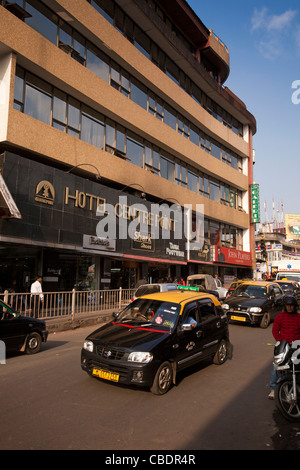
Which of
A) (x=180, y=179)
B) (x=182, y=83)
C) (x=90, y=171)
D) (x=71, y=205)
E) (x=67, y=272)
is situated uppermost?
(x=182, y=83)

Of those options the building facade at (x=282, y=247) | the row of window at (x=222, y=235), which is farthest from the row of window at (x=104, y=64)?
the building facade at (x=282, y=247)

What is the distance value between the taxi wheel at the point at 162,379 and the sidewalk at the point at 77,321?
6637 mm

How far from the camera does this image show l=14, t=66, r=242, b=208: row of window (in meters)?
15.9

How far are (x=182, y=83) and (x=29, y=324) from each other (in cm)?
2555

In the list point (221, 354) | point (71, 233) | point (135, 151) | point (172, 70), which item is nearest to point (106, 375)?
point (221, 354)

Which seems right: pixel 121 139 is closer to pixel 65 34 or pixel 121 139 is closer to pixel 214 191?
pixel 65 34

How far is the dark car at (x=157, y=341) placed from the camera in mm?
5648

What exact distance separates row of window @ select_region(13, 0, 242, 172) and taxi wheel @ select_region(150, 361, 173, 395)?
53.4 ft

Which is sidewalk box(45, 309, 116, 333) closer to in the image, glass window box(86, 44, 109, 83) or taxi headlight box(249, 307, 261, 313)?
taxi headlight box(249, 307, 261, 313)

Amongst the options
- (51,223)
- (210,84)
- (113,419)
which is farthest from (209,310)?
(210,84)

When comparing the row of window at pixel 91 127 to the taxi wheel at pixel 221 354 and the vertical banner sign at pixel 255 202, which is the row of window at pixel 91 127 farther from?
the taxi wheel at pixel 221 354

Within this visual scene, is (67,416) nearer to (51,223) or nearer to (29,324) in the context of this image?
(29,324)
